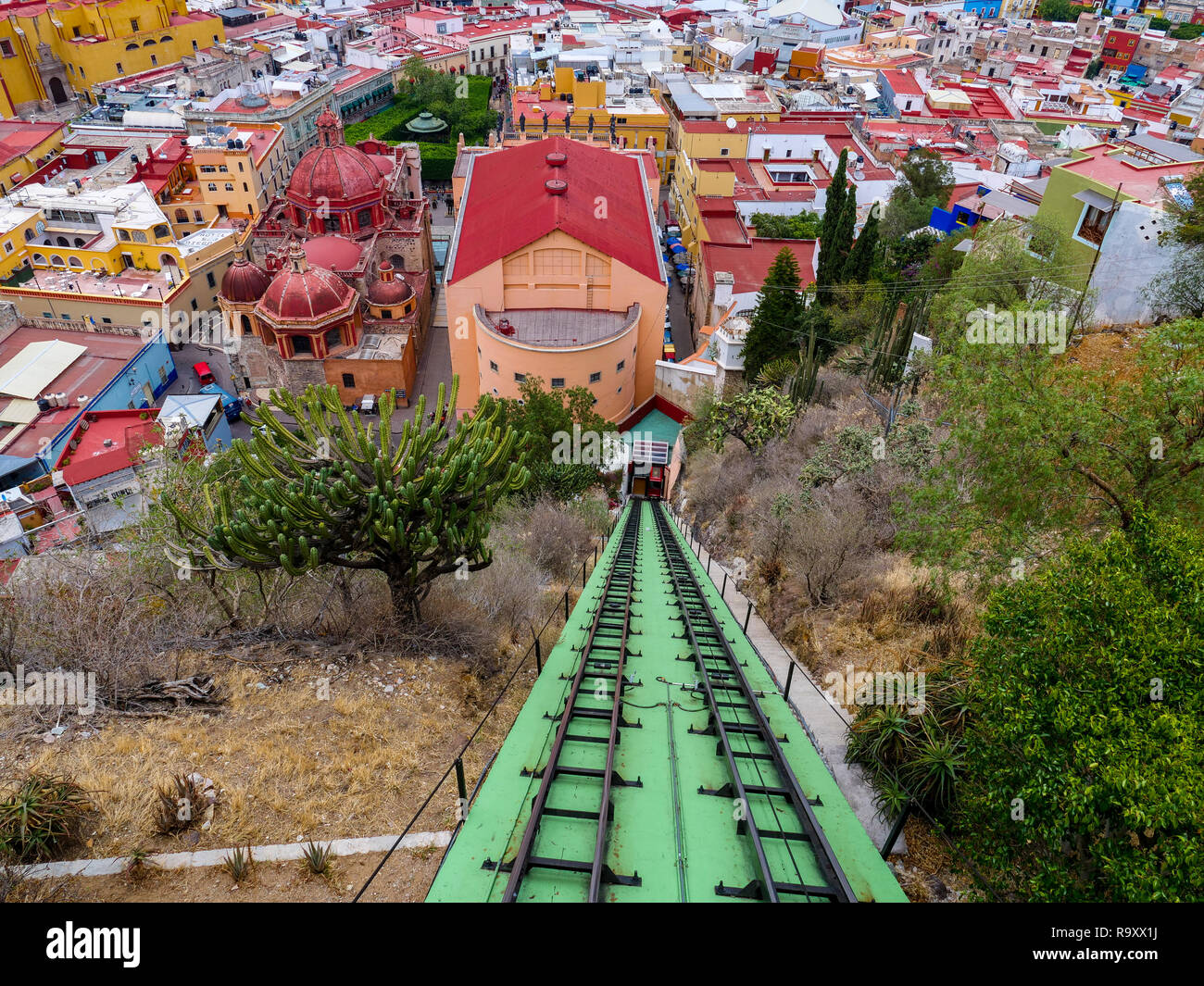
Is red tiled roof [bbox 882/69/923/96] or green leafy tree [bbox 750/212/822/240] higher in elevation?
red tiled roof [bbox 882/69/923/96]

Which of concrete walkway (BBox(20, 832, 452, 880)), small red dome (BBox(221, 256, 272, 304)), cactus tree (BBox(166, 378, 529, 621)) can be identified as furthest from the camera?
small red dome (BBox(221, 256, 272, 304))

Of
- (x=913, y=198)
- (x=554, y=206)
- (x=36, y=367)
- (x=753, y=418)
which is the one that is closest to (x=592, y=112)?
(x=913, y=198)

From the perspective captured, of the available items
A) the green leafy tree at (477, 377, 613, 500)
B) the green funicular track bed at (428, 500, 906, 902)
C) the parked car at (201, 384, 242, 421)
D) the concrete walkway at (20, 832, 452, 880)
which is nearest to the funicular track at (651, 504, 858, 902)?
the green funicular track bed at (428, 500, 906, 902)

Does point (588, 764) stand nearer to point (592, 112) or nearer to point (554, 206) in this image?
point (554, 206)

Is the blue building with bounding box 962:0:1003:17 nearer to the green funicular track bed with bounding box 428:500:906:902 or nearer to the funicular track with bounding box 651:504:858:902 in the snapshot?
the funicular track with bounding box 651:504:858:902

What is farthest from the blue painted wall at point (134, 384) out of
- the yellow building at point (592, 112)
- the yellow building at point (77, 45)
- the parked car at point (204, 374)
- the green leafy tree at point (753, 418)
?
the yellow building at point (77, 45)

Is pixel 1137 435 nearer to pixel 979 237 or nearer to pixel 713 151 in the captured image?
pixel 979 237
